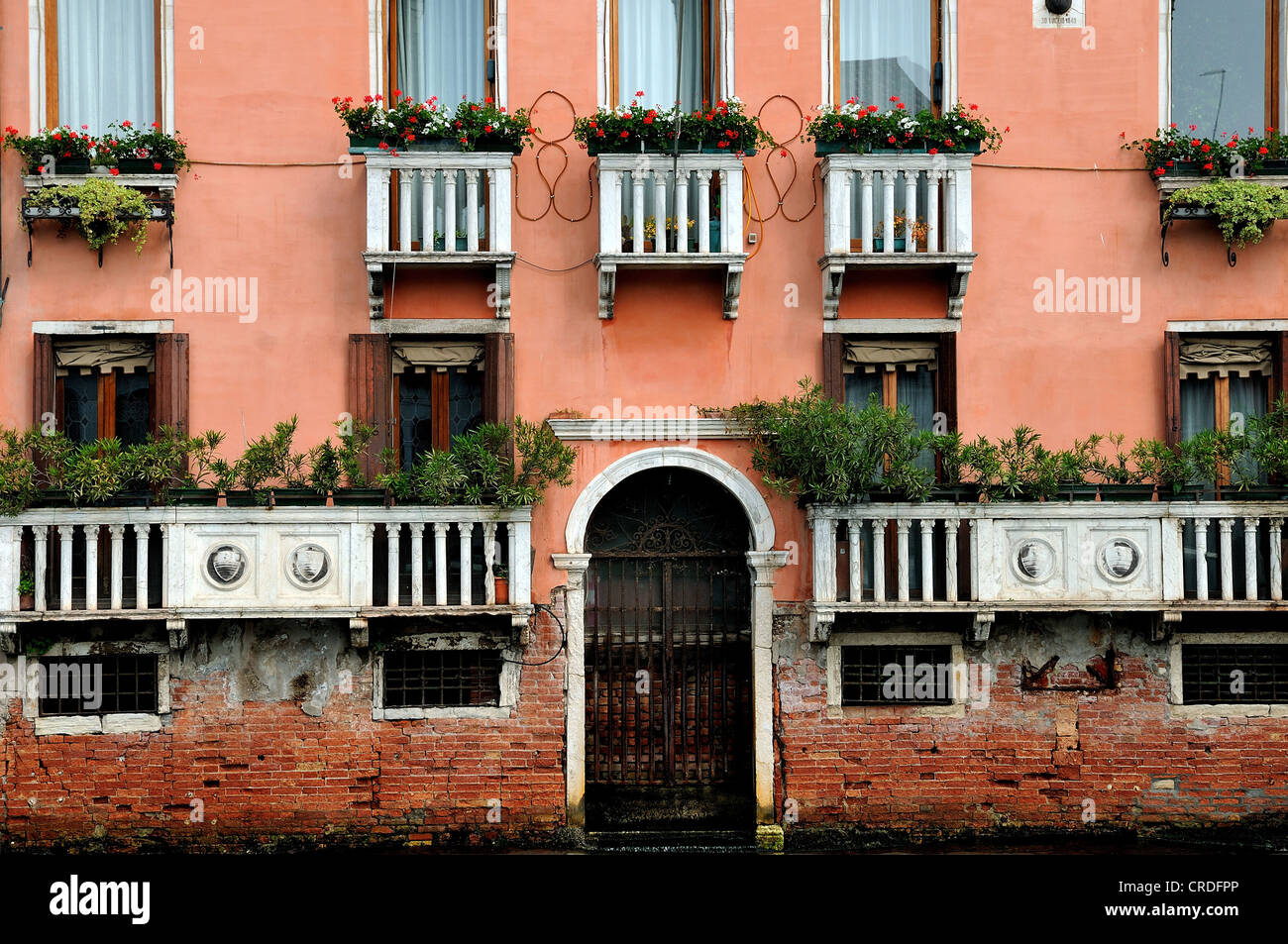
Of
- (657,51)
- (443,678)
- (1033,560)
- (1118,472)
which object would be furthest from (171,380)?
(1118,472)

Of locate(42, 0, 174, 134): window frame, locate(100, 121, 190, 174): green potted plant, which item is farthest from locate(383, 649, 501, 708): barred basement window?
locate(42, 0, 174, 134): window frame

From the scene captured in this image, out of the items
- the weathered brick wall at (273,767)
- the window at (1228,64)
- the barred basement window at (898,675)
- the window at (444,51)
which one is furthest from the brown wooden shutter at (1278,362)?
the window at (444,51)

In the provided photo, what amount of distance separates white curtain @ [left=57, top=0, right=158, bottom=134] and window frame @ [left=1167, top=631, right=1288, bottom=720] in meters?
10.9

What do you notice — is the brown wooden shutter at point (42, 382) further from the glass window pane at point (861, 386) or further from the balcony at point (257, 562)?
the glass window pane at point (861, 386)

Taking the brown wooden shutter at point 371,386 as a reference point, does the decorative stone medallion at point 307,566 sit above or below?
below

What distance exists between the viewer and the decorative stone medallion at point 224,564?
1040cm

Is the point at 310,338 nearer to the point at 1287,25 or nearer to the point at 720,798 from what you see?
the point at 720,798

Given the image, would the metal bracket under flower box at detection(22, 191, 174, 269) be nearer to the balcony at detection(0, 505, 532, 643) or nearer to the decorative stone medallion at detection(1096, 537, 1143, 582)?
the balcony at detection(0, 505, 532, 643)

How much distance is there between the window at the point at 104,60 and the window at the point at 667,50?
4.44 m

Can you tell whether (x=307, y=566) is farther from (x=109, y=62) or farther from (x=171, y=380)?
(x=109, y=62)

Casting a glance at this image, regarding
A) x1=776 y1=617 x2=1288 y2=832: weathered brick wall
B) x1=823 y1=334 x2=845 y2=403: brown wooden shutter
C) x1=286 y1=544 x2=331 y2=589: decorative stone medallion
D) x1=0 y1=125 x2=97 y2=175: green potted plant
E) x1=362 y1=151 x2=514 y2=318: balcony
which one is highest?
x1=0 y1=125 x2=97 y2=175: green potted plant

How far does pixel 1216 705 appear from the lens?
11.3 meters

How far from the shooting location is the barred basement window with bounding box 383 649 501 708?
442 inches

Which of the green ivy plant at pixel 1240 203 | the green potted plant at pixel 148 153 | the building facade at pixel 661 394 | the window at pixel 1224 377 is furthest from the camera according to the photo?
the window at pixel 1224 377
